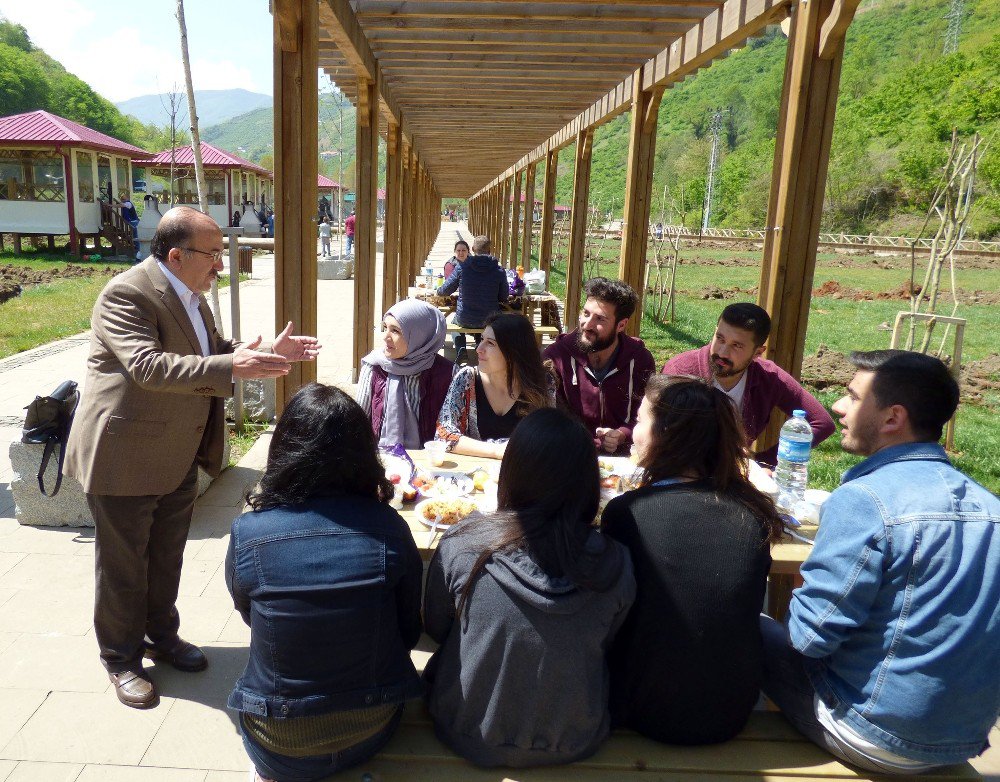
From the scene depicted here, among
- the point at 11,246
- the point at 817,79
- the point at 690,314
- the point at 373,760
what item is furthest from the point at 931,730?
the point at 11,246

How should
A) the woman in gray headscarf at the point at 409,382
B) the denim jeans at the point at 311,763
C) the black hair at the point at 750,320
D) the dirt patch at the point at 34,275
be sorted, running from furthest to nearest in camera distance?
the dirt patch at the point at 34,275
the woman in gray headscarf at the point at 409,382
the black hair at the point at 750,320
the denim jeans at the point at 311,763

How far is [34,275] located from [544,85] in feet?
48.7

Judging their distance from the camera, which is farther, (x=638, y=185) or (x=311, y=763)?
(x=638, y=185)

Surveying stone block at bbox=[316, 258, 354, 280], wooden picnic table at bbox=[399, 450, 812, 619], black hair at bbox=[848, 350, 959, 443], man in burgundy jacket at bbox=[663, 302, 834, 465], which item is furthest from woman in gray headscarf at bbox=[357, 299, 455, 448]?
stone block at bbox=[316, 258, 354, 280]

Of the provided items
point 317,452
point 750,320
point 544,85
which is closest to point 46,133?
point 544,85

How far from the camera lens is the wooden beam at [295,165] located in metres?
3.34

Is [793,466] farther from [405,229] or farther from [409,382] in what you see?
[405,229]

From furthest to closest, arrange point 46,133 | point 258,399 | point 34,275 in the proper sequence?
1. point 46,133
2. point 34,275
3. point 258,399

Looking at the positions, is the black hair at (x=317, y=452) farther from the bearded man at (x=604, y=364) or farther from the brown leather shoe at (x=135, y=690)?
the bearded man at (x=604, y=364)

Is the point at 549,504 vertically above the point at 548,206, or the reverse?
the point at 548,206

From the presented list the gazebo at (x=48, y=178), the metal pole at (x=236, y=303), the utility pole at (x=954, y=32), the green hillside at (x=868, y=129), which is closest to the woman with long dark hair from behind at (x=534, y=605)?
the metal pole at (x=236, y=303)

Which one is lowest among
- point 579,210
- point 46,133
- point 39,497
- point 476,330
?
point 39,497

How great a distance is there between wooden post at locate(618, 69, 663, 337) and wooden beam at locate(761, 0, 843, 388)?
220cm

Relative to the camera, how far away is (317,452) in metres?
1.74
